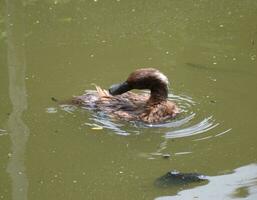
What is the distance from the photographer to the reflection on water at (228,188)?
Answer: 499 centimetres

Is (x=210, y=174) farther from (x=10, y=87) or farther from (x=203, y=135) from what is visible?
(x=10, y=87)

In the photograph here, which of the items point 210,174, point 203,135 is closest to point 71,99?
point 203,135

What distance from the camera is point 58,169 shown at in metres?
5.47

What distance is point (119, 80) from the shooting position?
23.1ft

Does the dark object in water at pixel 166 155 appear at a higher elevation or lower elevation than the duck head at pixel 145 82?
lower

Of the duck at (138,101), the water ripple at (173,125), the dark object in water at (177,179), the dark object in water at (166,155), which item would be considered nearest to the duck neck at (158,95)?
the duck at (138,101)

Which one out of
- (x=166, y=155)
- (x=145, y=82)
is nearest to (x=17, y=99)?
(x=145, y=82)

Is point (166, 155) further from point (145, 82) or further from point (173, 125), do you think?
point (145, 82)

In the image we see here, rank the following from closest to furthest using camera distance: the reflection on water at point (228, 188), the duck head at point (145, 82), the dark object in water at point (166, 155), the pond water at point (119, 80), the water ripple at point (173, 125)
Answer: the reflection on water at point (228, 188) → the pond water at point (119, 80) → the dark object in water at point (166, 155) → the water ripple at point (173, 125) → the duck head at point (145, 82)

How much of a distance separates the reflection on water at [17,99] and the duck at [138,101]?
592 millimetres

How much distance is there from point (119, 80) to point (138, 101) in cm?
69

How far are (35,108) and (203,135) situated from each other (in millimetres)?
1712

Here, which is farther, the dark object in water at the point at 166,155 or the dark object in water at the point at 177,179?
the dark object in water at the point at 166,155

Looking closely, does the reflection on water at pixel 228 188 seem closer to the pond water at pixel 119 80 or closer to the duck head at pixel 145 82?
the pond water at pixel 119 80
